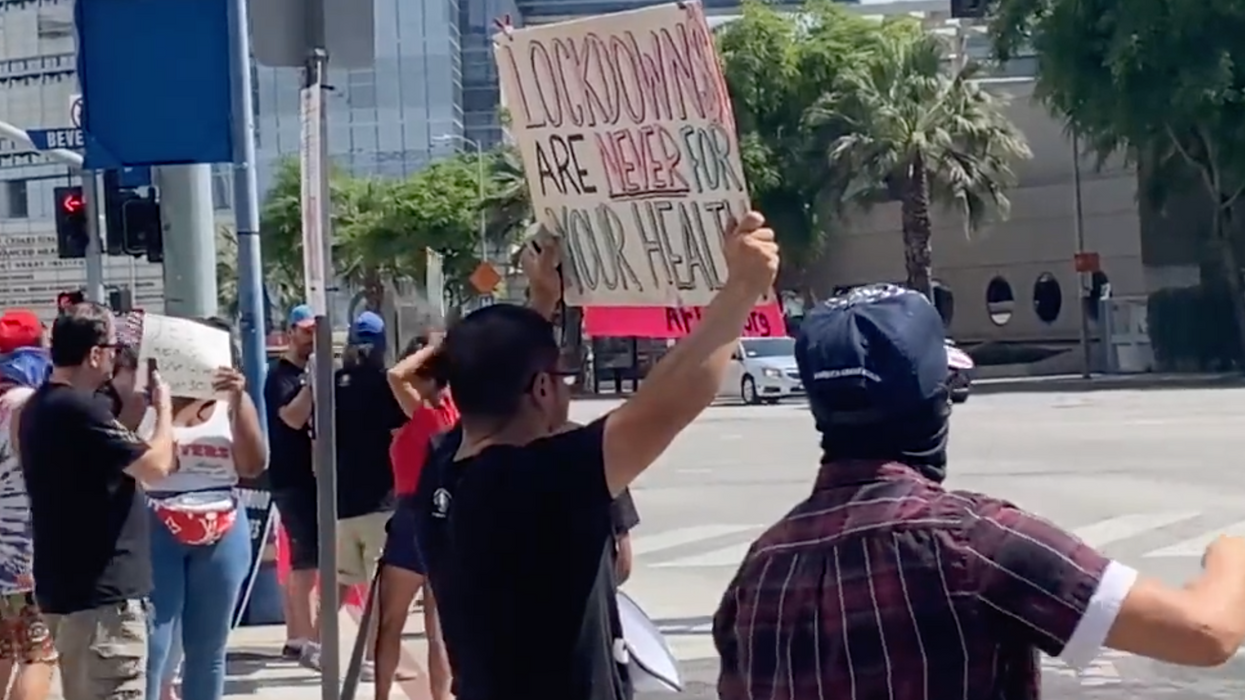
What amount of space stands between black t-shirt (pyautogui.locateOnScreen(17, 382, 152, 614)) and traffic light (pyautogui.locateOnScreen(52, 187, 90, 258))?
1470 cm

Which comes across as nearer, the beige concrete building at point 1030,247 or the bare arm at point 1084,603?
the bare arm at point 1084,603

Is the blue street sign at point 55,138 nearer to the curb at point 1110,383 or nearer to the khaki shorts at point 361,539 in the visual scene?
the khaki shorts at point 361,539

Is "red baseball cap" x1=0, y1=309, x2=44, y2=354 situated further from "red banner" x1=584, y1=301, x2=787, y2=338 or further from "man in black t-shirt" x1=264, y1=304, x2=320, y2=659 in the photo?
"red banner" x1=584, y1=301, x2=787, y2=338

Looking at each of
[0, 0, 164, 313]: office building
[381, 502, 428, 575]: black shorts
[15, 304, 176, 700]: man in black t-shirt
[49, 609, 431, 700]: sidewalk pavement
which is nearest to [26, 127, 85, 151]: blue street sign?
[49, 609, 431, 700]: sidewalk pavement

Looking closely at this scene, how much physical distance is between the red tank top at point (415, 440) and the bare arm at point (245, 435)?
78 centimetres

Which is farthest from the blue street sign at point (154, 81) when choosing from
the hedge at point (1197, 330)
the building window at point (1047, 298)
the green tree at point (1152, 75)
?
the building window at point (1047, 298)

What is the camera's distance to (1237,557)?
8.98ft

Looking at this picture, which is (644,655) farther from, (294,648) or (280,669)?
(280,669)

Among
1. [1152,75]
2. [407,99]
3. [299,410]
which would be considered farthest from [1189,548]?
[407,99]

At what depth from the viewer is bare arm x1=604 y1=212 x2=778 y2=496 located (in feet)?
11.8

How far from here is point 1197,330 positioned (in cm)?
4388

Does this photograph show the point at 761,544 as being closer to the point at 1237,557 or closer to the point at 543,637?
the point at 1237,557

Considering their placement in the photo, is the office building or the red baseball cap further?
the office building

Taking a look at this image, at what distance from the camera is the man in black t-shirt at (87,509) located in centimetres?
608
